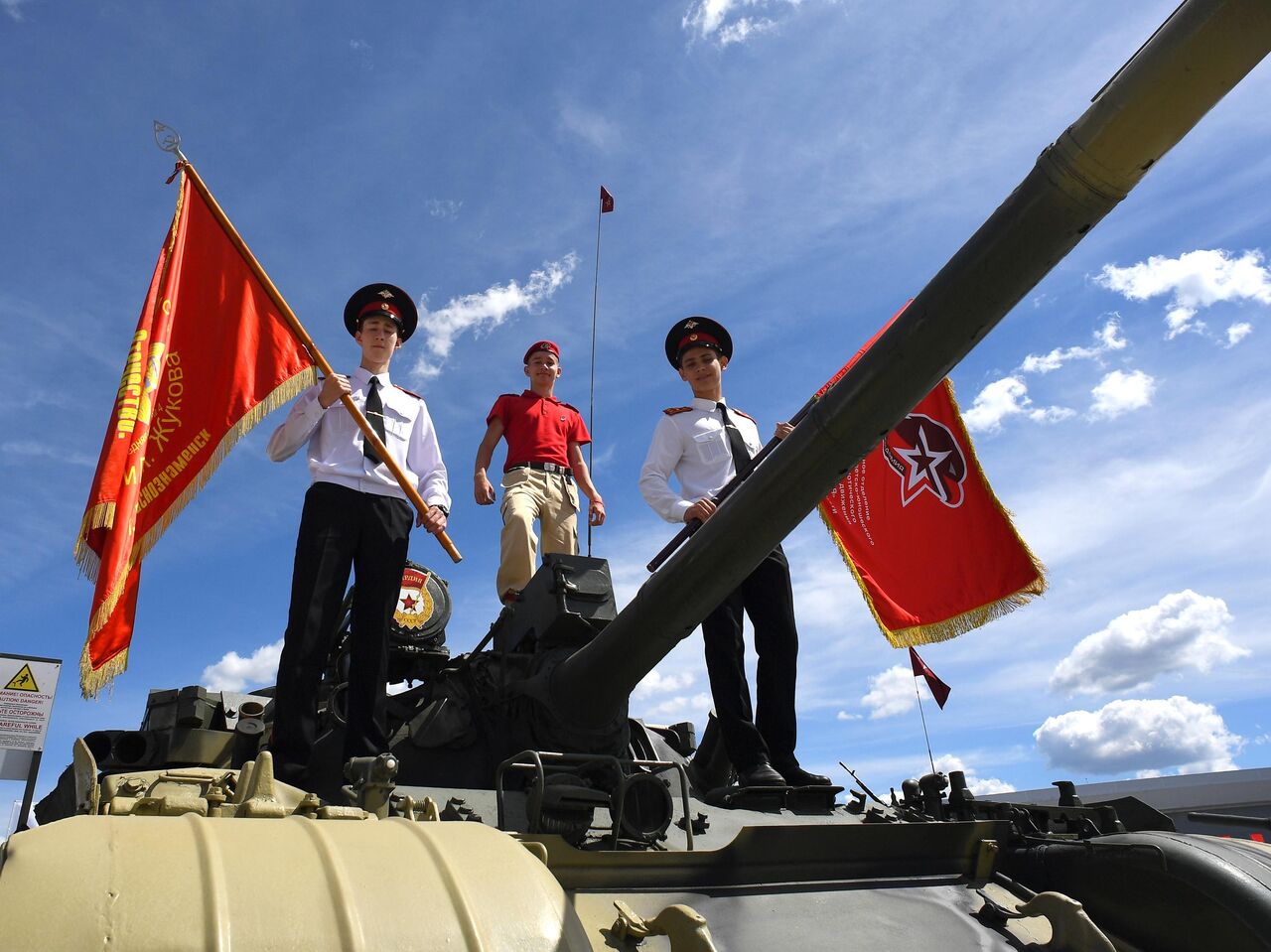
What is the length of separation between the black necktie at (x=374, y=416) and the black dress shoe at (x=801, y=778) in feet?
9.31

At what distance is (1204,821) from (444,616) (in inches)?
184

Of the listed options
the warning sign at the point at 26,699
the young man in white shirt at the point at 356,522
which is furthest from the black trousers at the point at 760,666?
the warning sign at the point at 26,699

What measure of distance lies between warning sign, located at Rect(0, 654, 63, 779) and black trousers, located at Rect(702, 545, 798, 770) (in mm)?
4289

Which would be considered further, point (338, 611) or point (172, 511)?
point (172, 511)

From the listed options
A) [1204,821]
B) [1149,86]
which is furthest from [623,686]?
[1149,86]

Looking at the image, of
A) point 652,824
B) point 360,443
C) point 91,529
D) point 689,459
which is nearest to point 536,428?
point 689,459

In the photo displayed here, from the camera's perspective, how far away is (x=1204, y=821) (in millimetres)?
5121

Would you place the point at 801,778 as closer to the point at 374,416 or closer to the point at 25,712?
the point at 374,416

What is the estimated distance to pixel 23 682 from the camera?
6953mm

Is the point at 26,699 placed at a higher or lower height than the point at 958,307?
lower

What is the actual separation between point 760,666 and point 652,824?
219 centimetres

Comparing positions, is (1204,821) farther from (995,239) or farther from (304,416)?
(304,416)

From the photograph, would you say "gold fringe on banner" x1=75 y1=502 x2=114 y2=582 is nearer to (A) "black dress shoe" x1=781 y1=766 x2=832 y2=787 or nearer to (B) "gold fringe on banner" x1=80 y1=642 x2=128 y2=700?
(B) "gold fringe on banner" x1=80 y1=642 x2=128 y2=700

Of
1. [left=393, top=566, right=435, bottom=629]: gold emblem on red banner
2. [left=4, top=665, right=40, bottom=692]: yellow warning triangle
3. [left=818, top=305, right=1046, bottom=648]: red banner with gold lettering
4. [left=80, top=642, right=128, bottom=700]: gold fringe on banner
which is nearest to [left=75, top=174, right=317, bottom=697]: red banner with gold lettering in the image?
[left=80, top=642, right=128, bottom=700]: gold fringe on banner
